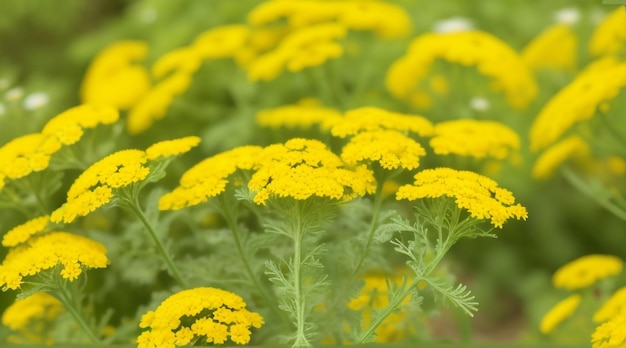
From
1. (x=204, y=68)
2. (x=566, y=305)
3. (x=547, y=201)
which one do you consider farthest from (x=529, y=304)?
(x=204, y=68)

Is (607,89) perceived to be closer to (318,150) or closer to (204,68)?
(318,150)

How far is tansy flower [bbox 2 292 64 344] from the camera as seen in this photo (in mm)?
1590

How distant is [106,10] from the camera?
210 inches

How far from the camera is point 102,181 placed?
4.09ft

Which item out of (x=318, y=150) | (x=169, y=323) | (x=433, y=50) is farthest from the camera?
(x=433, y=50)

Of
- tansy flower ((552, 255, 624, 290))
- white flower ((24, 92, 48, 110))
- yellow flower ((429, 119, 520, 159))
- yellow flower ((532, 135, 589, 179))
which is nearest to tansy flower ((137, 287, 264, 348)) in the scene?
yellow flower ((429, 119, 520, 159))

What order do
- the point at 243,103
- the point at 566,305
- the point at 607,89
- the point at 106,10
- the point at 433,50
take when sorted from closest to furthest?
the point at 607,89 < the point at 566,305 < the point at 433,50 < the point at 243,103 < the point at 106,10

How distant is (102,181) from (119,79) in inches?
57.5

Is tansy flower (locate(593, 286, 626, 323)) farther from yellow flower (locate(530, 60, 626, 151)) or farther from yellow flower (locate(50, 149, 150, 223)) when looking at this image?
yellow flower (locate(50, 149, 150, 223))

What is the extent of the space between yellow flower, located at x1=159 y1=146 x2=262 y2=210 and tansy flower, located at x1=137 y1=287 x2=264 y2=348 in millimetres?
173

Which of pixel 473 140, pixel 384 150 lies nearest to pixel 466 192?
pixel 384 150

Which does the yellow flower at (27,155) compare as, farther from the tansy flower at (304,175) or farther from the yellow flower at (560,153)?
the yellow flower at (560,153)

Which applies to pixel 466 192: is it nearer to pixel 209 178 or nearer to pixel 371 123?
pixel 371 123

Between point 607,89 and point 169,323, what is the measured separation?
3.39ft
